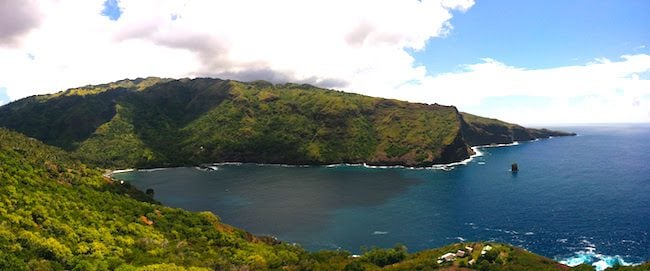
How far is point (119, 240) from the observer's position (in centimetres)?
6925

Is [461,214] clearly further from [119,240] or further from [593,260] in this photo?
[119,240]

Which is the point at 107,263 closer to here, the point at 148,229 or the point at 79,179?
the point at 148,229

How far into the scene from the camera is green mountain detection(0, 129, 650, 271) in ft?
181

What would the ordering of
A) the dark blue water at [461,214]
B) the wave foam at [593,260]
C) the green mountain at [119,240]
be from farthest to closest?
the dark blue water at [461,214], the wave foam at [593,260], the green mountain at [119,240]

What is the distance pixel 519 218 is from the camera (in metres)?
134

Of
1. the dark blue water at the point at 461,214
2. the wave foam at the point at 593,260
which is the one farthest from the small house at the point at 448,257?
the wave foam at the point at 593,260

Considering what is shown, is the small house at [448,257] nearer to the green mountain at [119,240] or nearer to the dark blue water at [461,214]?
the green mountain at [119,240]

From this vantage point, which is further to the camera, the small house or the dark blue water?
the dark blue water

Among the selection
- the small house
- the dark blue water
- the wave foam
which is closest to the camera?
the small house

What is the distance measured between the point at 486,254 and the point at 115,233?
67.9 meters

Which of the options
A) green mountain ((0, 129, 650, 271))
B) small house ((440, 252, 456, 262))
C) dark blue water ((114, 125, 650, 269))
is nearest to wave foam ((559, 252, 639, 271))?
dark blue water ((114, 125, 650, 269))

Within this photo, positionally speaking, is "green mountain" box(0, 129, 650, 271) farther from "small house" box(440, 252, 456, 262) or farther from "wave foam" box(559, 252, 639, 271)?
"wave foam" box(559, 252, 639, 271)

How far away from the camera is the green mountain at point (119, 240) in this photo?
55.1m

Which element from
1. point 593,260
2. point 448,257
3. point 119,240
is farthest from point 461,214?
point 119,240
